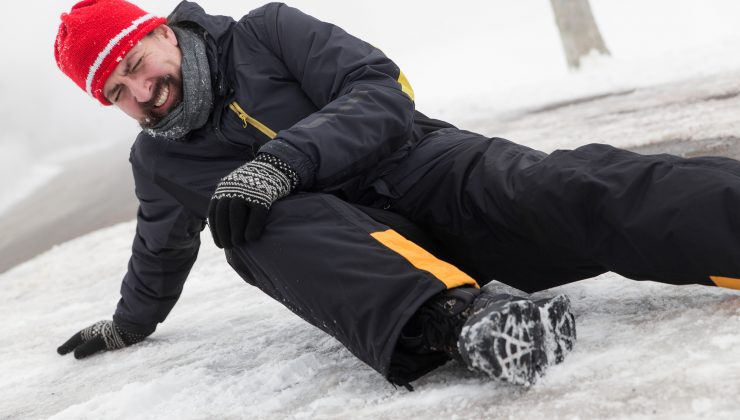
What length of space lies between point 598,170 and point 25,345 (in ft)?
7.92

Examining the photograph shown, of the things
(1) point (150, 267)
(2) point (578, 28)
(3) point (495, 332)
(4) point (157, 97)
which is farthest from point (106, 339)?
(2) point (578, 28)

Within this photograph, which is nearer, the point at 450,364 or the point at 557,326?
the point at 557,326

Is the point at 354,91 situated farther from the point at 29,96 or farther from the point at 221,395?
the point at 29,96

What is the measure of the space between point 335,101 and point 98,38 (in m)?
0.72

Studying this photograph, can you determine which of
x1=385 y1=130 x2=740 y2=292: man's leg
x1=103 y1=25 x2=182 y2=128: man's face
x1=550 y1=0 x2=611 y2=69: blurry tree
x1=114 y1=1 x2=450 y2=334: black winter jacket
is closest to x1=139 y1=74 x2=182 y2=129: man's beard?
x1=103 y1=25 x2=182 y2=128: man's face

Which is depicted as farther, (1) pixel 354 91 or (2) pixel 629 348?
(1) pixel 354 91

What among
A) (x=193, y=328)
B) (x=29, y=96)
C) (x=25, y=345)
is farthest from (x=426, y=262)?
(x=29, y=96)

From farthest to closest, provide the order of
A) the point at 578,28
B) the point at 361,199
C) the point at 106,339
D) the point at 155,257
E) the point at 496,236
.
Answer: the point at 578,28, the point at 106,339, the point at 155,257, the point at 361,199, the point at 496,236

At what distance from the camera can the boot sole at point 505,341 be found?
1.52 metres

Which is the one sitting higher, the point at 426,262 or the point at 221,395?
the point at 426,262

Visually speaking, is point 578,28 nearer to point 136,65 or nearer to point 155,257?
point 155,257

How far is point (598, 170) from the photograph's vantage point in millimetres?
1793

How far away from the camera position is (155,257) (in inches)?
103

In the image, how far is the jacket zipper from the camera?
2.26 meters
